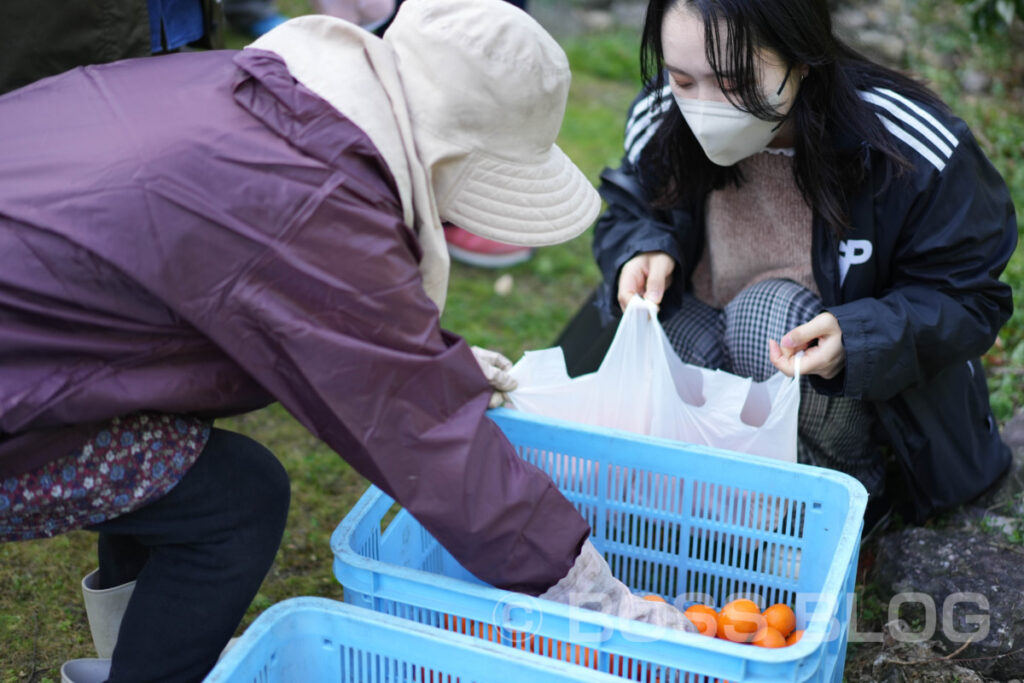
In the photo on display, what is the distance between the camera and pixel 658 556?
1.80 meters

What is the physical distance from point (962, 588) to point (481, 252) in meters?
1.94

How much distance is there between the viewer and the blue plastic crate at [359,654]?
1263mm

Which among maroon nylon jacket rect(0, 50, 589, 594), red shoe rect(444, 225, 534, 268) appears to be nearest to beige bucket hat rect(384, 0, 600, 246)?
maroon nylon jacket rect(0, 50, 589, 594)

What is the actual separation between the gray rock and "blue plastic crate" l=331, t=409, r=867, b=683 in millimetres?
265

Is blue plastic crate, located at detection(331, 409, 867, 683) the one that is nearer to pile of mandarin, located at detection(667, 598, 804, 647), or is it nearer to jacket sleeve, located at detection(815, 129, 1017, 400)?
pile of mandarin, located at detection(667, 598, 804, 647)

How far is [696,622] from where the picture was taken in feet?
5.41

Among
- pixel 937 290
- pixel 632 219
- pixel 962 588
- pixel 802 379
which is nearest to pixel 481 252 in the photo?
pixel 632 219

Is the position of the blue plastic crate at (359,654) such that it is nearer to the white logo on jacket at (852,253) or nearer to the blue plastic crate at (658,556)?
the blue plastic crate at (658,556)

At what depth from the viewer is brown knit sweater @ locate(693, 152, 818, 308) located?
201 centimetres

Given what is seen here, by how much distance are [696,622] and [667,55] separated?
94cm

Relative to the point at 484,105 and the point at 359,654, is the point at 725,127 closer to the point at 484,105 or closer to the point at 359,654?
the point at 484,105

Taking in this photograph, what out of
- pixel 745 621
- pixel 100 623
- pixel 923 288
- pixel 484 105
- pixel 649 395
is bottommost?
A: pixel 100 623

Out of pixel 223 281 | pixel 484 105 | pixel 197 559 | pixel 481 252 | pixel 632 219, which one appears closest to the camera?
pixel 223 281

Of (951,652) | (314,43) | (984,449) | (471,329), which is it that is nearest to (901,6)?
(471,329)
